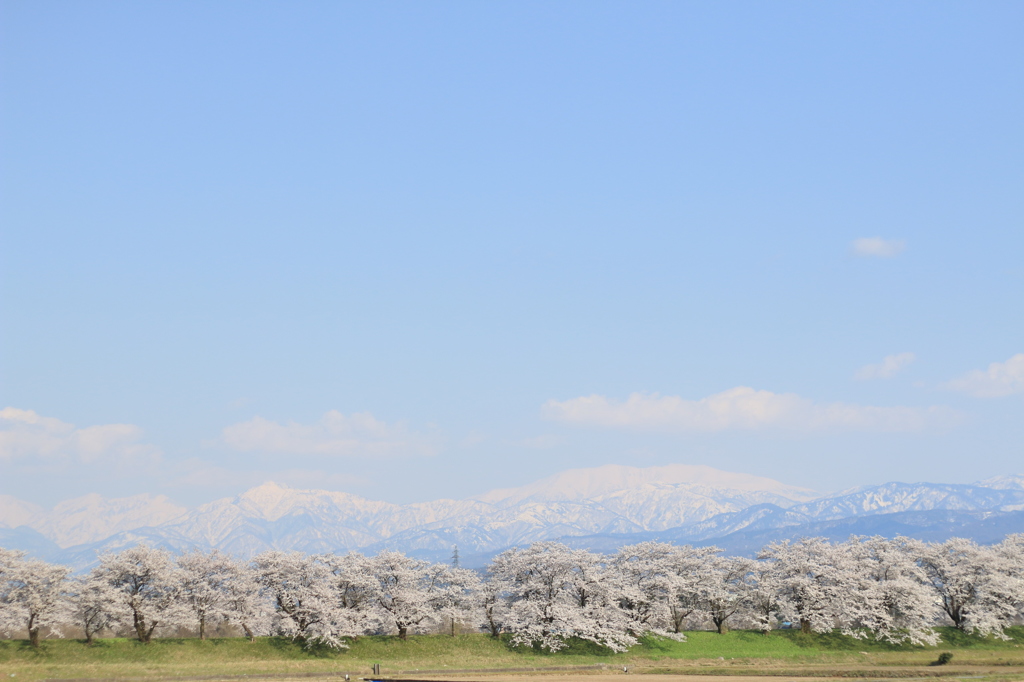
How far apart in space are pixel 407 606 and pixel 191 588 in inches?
900

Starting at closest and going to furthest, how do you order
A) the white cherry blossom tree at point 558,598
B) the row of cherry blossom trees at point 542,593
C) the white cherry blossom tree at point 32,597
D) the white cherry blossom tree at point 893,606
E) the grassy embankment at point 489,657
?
the grassy embankment at point 489,657 < the white cherry blossom tree at point 32,597 < the row of cherry blossom trees at point 542,593 < the white cherry blossom tree at point 558,598 < the white cherry blossom tree at point 893,606

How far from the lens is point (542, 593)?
8094 cm

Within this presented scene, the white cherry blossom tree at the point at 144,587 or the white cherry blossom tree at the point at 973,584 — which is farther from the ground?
the white cherry blossom tree at the point at 144,587

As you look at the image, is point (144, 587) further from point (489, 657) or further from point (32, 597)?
point (489, 657)

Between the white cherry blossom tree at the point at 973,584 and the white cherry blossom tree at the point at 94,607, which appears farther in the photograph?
the white cherry blossom tree at the point at 973,584

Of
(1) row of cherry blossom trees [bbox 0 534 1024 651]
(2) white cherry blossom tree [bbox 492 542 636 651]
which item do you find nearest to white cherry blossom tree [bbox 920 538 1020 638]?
(1) row of cherry blossom trees [bbox 0 534 1024 651]

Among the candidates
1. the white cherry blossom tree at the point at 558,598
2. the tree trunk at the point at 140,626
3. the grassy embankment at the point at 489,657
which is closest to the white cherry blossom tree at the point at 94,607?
the tree trunk at the point at 140,626

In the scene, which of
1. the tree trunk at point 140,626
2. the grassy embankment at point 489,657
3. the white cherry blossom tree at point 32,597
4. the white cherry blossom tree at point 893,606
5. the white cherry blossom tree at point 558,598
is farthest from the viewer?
the white cherry blossom tree at point 893,606

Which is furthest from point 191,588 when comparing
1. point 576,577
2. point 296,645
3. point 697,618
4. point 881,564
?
point 881,564

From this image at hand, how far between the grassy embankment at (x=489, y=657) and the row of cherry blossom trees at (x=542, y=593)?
5.33 ft

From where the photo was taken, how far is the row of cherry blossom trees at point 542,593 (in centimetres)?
7150

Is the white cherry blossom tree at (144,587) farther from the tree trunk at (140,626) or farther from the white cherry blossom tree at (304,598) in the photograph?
the white cherry blossom tree at (304,598)

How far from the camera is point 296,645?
73.1 meters

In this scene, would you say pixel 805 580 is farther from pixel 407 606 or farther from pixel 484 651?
pixel 407 606
